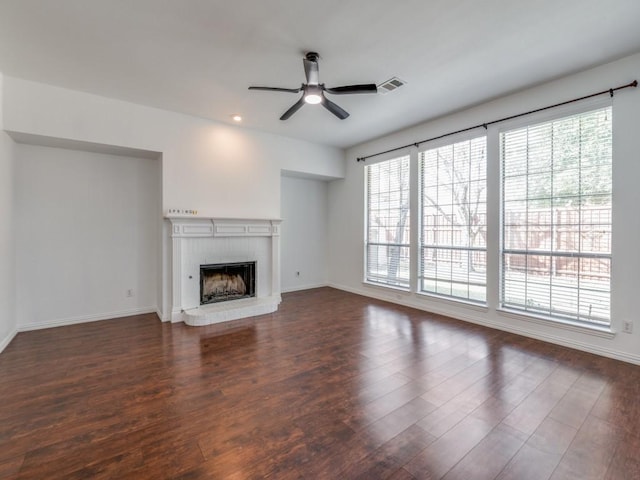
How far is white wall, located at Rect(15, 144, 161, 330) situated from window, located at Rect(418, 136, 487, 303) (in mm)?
4286

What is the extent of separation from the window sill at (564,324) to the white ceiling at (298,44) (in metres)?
2.84

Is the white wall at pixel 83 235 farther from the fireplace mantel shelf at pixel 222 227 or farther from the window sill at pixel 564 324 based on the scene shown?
the window sill at pixel 564 324

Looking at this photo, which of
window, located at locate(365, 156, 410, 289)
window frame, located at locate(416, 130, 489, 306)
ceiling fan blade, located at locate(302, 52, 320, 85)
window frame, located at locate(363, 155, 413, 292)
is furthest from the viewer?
window, located at locate(365, 156, 410, 289)

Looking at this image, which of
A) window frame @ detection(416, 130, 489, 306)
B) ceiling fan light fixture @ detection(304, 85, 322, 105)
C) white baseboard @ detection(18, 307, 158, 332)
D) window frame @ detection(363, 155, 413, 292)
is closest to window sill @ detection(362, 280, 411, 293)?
window frame @ detection(363, 155, 413, 292)

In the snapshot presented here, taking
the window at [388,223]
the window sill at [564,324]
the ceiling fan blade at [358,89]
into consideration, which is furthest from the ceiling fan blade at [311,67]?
the window sill at [564,324]

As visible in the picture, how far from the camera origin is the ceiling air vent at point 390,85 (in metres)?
3.39

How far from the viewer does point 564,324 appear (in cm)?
337

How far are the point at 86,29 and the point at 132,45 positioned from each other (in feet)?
1.12

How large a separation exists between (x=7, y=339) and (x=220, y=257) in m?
2.57

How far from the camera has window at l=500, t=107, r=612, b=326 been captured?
10.3 feet

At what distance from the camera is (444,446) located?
1.79 metres

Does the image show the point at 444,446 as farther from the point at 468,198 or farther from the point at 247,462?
the point at 468,198

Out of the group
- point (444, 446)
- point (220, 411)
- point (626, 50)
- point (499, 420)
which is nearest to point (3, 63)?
point (220, 411)

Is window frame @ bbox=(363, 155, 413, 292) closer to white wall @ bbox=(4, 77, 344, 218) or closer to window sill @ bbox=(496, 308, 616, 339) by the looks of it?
white wall @ bbox=(4, 77, 344, 218)
